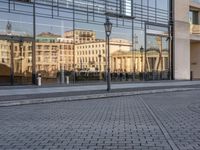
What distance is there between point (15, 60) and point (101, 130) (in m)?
21.4

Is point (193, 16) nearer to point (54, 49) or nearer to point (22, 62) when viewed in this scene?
A: point (54, 49)

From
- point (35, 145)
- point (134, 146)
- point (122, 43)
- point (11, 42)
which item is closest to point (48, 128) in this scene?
point (35, 145)

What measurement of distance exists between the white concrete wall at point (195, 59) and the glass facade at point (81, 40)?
1017cm

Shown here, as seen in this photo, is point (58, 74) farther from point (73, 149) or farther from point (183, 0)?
point (73, 149)

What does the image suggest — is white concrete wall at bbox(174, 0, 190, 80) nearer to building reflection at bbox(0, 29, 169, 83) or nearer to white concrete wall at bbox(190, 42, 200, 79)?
building reflection at bbox(0, 29, 169, 83)

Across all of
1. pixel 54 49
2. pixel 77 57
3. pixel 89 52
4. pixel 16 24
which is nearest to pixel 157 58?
pixel 89 52

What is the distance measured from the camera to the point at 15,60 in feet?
100

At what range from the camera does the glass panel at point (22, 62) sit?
30734mm

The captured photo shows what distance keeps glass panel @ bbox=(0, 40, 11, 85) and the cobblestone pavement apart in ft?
51.9

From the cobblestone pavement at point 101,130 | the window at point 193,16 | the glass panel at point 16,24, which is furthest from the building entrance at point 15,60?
the window at point 193,16

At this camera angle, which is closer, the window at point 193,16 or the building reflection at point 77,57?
the building reflection at point 77,57

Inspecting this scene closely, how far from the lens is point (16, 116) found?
13430 mm

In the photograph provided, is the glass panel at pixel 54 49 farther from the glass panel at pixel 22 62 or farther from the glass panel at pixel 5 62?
the glass panel at pixel 5 62

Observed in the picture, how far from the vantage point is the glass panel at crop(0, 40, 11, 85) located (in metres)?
29.7
